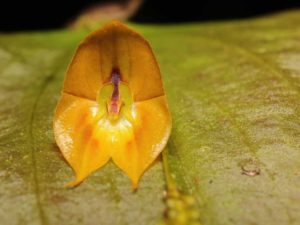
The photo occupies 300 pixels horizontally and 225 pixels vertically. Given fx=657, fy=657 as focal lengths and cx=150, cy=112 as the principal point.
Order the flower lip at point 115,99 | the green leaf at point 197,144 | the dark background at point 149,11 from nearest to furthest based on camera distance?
1. the green leaf at point 197,144
2. the flower lip at point 115,99
3. the dark background at point 149,11

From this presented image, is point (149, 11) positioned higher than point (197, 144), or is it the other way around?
point (197, 144)

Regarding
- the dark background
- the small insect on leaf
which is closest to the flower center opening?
the small insect on leaf

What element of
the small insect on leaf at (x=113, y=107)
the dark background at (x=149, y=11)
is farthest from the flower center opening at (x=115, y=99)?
the dark background at (x=149, y=11)

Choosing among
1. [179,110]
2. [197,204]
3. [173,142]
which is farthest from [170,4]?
[197,204]

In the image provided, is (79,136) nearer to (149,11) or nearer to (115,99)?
(115,99)

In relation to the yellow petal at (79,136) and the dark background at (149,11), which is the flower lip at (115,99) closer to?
the yellow petal at (79,136)

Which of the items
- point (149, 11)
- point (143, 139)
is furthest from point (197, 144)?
point (149, 11)
